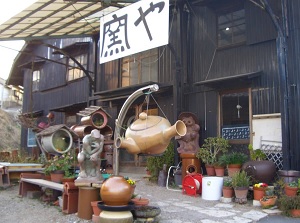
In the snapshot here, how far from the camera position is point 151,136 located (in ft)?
14.3

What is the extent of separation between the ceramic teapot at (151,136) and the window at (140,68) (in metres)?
7.61

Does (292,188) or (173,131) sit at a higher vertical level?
(173,131)

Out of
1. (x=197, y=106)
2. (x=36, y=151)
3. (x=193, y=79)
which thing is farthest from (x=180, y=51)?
(x=36, y=151)

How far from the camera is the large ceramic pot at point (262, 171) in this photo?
24.7ft

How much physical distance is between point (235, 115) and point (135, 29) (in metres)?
3.94

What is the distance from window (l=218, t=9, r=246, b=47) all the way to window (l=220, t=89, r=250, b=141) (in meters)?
1.63

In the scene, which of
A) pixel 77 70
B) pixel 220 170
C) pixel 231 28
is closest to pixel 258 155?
pixel 220 170

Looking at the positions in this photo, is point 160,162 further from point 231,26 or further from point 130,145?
point 130,145

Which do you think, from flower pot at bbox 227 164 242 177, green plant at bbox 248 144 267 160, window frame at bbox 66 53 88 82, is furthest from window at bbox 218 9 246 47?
window frame at bbox 66 53 88 82

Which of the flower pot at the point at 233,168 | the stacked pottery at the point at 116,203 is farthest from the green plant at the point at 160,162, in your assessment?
the stacked pottery at the point at 116,203

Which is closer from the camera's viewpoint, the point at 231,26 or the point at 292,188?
the point at 292,188

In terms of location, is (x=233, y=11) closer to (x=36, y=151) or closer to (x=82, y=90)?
(x=82, y=90)

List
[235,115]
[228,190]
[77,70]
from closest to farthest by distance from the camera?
1. [228,190]
2. [235,115]
3. [77,70]

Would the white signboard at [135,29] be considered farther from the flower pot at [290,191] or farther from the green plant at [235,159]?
the flower pot at [290,191]
